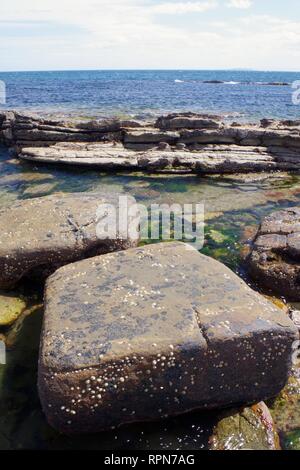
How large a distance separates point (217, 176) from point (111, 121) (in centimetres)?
582

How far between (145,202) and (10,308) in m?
6.56

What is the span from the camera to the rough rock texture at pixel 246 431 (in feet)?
14.5

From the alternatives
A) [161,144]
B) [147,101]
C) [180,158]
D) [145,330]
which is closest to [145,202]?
[180,158]

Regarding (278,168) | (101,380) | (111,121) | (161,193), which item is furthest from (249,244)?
(111,121)

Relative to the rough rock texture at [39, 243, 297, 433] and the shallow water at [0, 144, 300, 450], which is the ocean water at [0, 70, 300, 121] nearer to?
the shallow water at [0, 144, 300, 450]

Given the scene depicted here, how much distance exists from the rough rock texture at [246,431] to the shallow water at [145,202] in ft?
0.46

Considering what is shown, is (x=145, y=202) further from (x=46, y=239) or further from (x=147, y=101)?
(x=147, y=101)

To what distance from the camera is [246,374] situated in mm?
4660

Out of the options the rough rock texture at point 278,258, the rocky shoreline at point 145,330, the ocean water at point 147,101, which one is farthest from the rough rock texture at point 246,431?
the ocean water at point 147,101

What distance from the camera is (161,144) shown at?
53.2ft

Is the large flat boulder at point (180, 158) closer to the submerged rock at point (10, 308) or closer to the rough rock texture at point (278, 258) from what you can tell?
the rough rock texture at point (278, 258)

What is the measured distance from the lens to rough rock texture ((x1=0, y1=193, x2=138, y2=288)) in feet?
22.3

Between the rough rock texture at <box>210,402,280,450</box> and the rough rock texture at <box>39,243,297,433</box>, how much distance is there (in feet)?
0.56

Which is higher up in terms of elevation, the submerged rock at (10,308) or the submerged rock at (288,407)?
the submerged rock at (10,308)
